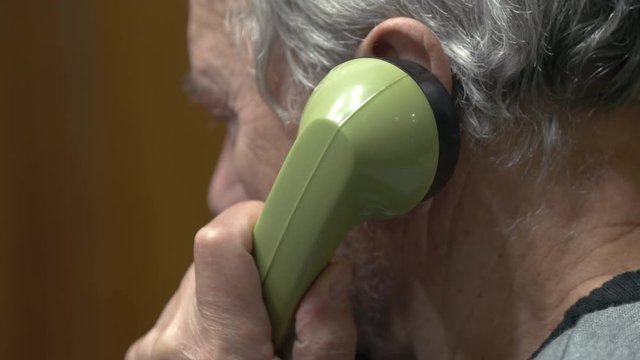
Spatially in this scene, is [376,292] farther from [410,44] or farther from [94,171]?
[94,171]

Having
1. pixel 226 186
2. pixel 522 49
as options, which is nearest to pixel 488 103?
pixel 522 49

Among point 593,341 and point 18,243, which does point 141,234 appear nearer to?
point 18,243

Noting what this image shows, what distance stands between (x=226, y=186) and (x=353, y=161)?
1.04ft

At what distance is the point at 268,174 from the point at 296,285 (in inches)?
6.7

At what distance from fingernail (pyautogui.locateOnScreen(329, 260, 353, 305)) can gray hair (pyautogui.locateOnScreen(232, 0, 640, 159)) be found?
15cm

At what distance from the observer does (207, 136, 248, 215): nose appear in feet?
3.38

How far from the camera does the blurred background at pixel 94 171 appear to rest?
1570mm

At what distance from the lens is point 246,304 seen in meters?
0.83

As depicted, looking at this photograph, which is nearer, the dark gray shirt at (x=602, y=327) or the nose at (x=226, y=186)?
the dark gray shirt at (x=602, y=327)

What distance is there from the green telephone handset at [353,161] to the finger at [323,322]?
0.01 meters

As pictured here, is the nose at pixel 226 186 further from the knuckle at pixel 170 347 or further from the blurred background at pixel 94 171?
the blurred background at pixel 94 171

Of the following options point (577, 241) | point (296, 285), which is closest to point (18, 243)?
point (296, 285)

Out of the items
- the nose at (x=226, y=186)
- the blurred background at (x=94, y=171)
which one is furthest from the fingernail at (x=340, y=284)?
the blurred background at (x=94, y=171)

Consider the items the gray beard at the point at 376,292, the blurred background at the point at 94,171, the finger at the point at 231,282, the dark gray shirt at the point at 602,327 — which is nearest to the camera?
the dark gray shirt at the point at 602,327
